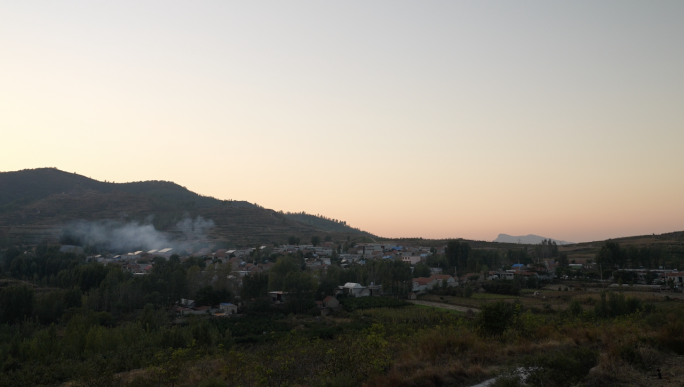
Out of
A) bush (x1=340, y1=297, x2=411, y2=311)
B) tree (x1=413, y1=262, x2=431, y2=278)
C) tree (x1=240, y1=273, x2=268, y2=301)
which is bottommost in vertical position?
bush (x1=340, y1=297, x2=411, y2=311)

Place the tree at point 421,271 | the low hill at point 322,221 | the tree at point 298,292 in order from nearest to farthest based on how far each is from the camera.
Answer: the tree at point 298,292 < the tree at point 421,271 < the low hill at point 322,221

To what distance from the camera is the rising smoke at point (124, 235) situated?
78.6 meters

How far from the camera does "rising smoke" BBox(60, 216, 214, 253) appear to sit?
258 ft

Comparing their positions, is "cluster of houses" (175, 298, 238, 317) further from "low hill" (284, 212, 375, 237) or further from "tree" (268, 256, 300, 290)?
"low hill" (284, 212, 375, 237)

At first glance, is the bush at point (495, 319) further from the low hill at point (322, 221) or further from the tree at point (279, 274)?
the low hill at point (322, 221)

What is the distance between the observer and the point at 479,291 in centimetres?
4275

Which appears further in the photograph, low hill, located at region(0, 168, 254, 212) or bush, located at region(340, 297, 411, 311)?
low hill, located at region(0, 168, 254, 212)

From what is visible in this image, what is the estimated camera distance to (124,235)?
87.4 m

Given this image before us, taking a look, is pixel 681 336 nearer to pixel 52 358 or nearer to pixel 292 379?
pixel 292 379

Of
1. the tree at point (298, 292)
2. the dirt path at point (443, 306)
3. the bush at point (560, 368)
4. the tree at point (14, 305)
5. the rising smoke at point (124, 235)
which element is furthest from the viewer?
the rising smoke at point (124, 235)

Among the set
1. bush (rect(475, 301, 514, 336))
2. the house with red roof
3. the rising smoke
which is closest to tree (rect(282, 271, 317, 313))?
the house with red roof

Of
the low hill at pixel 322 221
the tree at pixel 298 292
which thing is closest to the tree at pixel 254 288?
the tree at pixel 298 292

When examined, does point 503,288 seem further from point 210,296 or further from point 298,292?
point 210,296

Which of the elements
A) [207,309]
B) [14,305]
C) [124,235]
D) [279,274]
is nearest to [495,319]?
[207,309]
